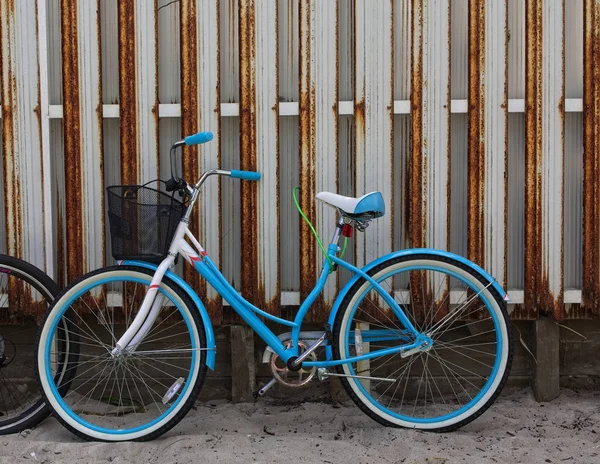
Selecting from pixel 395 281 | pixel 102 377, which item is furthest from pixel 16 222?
pixel 395 281

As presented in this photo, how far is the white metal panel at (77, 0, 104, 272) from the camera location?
4527mm

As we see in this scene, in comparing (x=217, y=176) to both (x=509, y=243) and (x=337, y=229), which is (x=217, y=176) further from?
(x=509, y=243)

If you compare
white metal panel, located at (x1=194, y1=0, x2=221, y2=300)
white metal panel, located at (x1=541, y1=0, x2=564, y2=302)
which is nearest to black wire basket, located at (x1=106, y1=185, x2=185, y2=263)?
white metal panel, located at (x1=194, y1=0, x2=221, y2=300)

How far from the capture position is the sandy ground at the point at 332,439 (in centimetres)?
387

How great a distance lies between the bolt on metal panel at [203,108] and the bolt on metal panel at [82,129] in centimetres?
53

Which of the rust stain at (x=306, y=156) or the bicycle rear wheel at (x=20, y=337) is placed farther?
the rust stain at (x=306, y=156)

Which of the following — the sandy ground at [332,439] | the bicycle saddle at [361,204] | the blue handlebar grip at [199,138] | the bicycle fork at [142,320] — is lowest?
the sandy ground at [332,439]

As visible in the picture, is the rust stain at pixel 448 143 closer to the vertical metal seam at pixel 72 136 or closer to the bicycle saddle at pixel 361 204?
the bicycle saddle at pixel 361 204

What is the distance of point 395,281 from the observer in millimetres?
4633

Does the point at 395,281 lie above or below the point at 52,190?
below

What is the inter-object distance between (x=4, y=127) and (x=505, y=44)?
9.99 feet

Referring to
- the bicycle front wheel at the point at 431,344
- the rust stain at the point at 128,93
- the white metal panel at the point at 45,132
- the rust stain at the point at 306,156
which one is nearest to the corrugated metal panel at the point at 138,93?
the rust stain at the point at 128,93

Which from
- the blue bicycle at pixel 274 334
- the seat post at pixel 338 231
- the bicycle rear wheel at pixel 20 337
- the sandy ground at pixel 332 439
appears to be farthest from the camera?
the bicycle rear wheel at pixel 20 337

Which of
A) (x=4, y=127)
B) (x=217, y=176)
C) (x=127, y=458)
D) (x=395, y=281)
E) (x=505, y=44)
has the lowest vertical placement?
→ (x=127, y=458)
